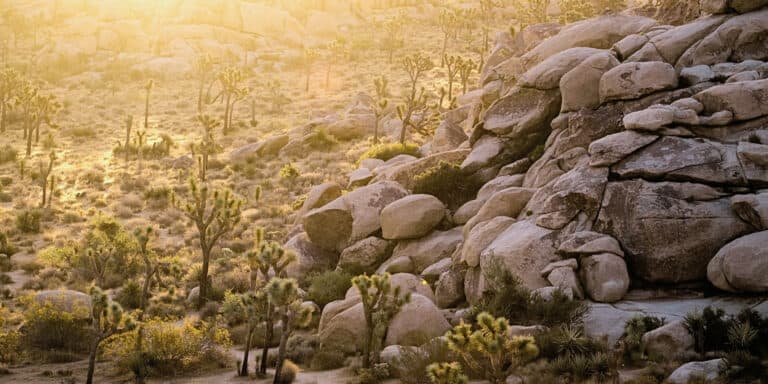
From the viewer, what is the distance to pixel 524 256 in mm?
15469

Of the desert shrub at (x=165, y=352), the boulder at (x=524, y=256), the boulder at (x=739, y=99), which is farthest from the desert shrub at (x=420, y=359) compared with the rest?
the boulder at (x=739, y=99)

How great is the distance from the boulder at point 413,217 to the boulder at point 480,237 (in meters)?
2.66

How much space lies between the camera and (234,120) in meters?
49.2

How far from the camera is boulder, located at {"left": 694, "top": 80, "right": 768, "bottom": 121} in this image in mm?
15625

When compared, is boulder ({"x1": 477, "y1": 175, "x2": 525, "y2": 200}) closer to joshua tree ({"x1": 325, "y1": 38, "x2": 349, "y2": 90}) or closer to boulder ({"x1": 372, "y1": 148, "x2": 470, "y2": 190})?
boulder ({"x1": 372, "y1": 148, "x2": 470, "y2": 190})

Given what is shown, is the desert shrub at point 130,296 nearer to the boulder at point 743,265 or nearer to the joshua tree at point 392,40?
the boulder at point 743,265

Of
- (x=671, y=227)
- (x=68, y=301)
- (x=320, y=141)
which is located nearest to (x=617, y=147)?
(x=671, y=227)

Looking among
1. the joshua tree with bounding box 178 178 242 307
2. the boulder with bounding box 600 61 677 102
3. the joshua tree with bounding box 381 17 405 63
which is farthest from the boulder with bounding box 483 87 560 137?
the joshua tree with bounding box 381 17 405 63

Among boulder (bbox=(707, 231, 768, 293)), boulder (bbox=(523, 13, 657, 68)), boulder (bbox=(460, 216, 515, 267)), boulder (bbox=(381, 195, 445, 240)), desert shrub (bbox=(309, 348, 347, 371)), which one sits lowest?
desert shrub (bbox=(309, 348, 347, 371))

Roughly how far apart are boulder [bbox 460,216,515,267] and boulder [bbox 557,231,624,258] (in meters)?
2.17

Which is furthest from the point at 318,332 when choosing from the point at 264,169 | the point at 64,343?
the point at 264,169

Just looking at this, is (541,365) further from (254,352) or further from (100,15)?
(100,15)

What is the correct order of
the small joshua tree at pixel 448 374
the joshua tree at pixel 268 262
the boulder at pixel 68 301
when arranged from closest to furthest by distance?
the small joshua tree at pixel 448 374 → the joshua tree at pixel 268 262 → the boulder at pixel 68 301

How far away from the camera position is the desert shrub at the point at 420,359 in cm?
1272
